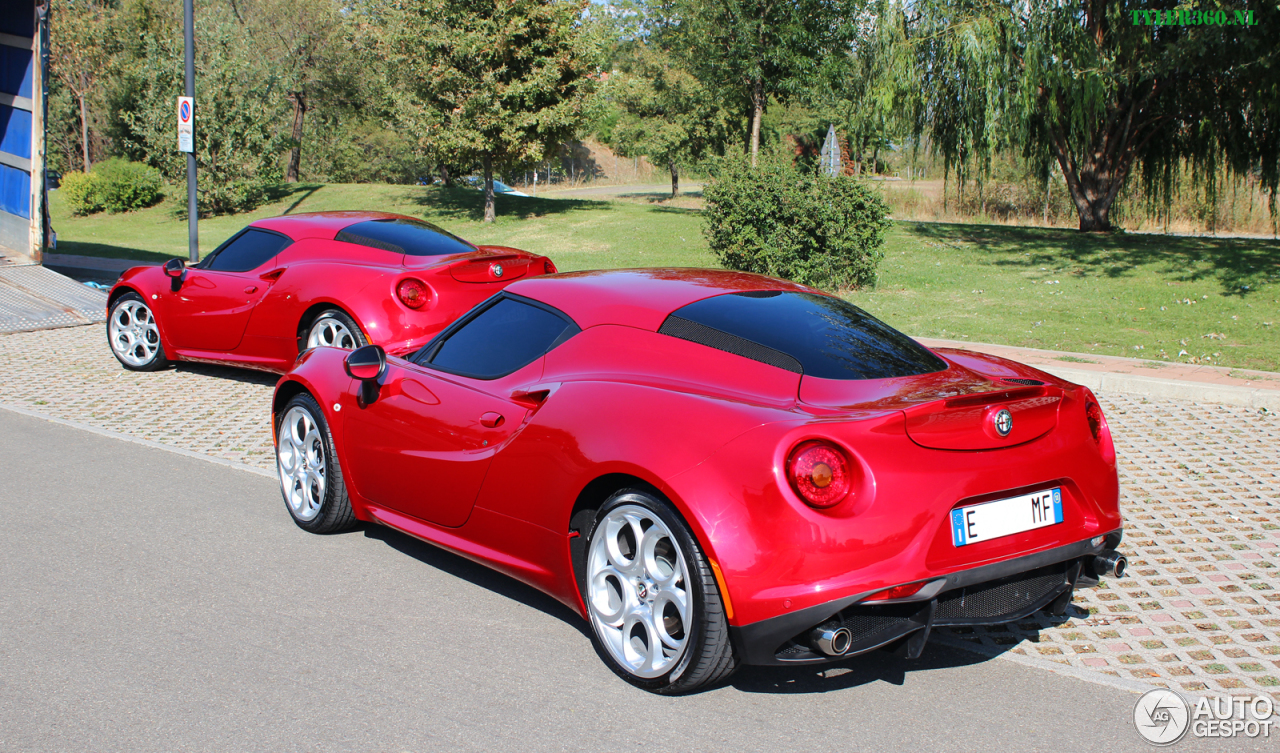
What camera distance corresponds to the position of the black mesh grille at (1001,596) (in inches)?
133

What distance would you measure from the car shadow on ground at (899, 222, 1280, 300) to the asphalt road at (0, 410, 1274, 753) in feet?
44.8

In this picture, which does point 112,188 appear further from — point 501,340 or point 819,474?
point 819,474

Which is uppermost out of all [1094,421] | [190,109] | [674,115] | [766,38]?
[766,38]

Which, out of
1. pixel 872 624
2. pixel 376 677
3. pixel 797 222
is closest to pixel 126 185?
pixel 797 222

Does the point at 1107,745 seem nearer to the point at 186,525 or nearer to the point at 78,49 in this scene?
the point at 186,525

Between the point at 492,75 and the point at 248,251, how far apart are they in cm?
1951

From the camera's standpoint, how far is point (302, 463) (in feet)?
17.7

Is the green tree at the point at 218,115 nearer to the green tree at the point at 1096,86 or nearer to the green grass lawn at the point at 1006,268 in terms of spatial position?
the green grass lawn at the point at 1006,268

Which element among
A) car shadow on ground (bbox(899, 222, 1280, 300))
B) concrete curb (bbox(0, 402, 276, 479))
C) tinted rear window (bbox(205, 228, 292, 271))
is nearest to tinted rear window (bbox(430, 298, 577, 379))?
concrete curb (bbox(0, 402, 276, 479))

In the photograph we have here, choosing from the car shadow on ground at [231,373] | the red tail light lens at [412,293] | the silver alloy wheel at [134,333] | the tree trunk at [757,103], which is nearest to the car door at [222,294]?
the silver alloy wheel at [134,333]

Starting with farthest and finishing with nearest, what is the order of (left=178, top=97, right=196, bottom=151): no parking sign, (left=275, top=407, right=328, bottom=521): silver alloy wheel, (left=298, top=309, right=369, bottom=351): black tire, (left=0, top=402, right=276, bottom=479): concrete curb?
(left=178, top=97, right=196, bottom=151): no parking sign < (left=298, top=309, right=369, bottom=351): black tire < (left=0, top=402, right=276, bottom=479): concrete curb < (left=275, top=407, right=328, bottom=521): silver alloy wheel

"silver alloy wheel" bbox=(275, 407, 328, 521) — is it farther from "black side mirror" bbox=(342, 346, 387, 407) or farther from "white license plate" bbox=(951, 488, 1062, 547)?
"white license plate" bbox=(951, 488, 1062, 547)

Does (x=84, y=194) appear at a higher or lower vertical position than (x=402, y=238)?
higher

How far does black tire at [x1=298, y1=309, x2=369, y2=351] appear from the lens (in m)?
7.96
